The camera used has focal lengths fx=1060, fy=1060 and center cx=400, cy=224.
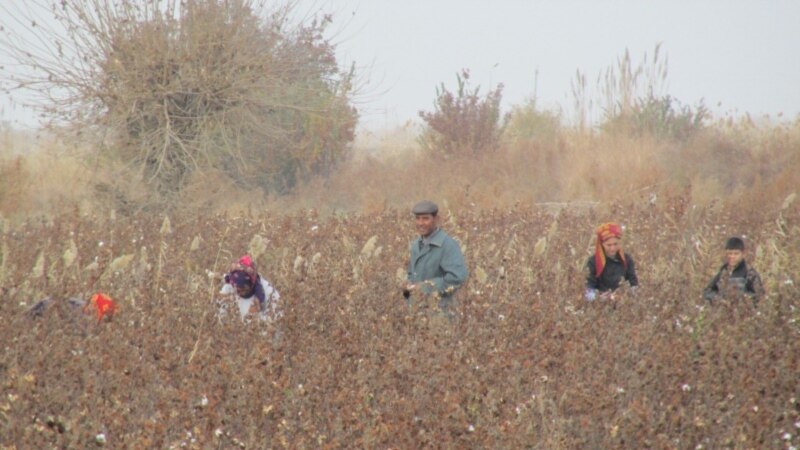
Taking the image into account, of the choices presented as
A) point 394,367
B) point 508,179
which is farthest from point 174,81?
point 394,367

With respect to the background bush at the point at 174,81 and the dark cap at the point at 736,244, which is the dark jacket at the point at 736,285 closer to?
the dark cap at the point at 736,244

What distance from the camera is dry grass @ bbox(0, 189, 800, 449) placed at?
4262 mm

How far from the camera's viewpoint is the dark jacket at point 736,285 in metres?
6.66

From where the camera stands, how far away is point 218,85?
14.4 metres

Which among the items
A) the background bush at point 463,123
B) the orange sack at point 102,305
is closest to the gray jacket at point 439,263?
the orange sack at point 102,305

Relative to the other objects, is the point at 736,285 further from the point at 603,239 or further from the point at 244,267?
the point at 244,267

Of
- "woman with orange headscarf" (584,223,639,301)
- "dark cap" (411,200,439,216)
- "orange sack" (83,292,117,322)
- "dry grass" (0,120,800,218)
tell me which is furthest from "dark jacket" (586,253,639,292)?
"dry grass" (0,120,800,218)

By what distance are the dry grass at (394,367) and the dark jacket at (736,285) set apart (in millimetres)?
162

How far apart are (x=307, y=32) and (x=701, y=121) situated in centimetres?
924

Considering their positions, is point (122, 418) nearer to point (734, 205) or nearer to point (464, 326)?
point (464, 326)

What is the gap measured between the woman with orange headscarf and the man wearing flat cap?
1015 millimetres

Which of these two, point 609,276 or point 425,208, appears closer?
point 425,208

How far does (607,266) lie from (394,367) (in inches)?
110

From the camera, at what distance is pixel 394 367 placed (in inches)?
201
